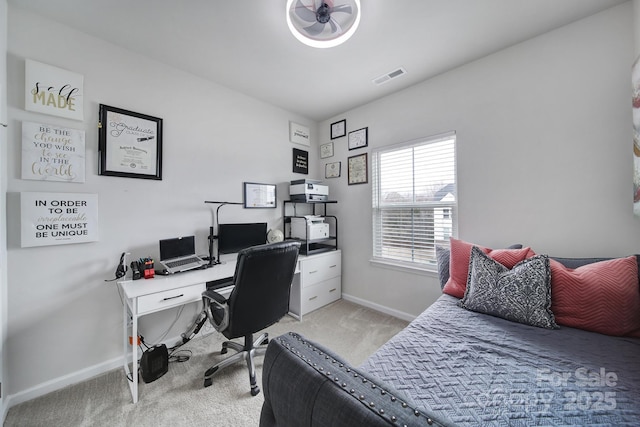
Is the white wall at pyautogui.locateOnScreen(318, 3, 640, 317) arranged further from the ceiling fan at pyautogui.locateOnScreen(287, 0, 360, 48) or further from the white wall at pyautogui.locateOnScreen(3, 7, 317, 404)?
the white wall at pyautogui.locateOnScreen(3, 7, 317, 404)

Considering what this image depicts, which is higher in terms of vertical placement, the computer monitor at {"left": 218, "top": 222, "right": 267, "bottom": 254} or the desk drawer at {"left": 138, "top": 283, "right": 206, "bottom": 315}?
the computer monitor at {"left": 218, "top": 222, "right": 267, "bottom": 254}

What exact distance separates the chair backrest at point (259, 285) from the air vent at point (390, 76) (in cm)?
196

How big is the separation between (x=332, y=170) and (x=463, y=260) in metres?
2.11

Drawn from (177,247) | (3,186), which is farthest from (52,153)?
(177,247)

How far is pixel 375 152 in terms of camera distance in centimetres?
292

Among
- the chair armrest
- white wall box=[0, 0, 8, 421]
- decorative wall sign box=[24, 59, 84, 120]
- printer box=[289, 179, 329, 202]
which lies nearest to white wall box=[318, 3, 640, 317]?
printer box=[289, 179, 329, 202]

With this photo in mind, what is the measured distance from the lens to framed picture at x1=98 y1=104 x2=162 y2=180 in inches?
73.0

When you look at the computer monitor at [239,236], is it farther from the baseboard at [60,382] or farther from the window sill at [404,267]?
the window sill at [404,267]

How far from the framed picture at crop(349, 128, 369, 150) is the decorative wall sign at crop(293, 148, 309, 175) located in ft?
2.26

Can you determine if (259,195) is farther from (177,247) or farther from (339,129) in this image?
(339,129)

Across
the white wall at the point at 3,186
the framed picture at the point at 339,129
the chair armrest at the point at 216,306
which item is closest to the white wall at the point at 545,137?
the framed picture at the point at 339,129

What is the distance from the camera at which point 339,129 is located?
330cm

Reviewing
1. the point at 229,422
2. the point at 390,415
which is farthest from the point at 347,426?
the point at 229,422

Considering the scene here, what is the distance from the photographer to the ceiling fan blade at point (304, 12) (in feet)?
5.00
